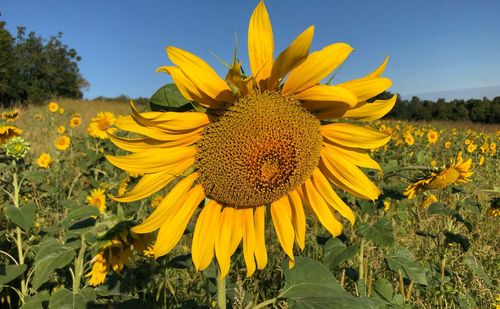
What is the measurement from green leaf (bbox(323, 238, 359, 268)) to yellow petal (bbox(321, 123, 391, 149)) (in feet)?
2.86

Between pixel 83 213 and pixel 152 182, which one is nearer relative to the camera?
pixel 152 182

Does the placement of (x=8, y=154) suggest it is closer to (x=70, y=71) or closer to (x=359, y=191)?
(x=359, y=191)

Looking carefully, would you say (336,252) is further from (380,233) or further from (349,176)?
(349,176)

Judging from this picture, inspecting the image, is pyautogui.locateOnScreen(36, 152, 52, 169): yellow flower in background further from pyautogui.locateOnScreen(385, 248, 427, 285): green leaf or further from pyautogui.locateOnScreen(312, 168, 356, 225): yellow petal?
pyautogui.locateOnScreen(312, 168, 356, 225): yellow petal

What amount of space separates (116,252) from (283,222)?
2.63 ft

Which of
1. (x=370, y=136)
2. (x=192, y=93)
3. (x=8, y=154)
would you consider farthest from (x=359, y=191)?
(x=8, y=154)

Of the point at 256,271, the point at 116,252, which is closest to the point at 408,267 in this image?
the point at 256,271

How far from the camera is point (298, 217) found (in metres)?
1.08

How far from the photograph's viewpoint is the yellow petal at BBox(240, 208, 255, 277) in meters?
1.05

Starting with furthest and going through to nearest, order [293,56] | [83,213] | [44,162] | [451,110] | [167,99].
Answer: [451,110], [44,162], [83,213], [167,99], [293,56]

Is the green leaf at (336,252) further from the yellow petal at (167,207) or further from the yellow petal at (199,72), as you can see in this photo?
the yellow petal at (199,72)

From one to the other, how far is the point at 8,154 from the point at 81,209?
169 centimetres

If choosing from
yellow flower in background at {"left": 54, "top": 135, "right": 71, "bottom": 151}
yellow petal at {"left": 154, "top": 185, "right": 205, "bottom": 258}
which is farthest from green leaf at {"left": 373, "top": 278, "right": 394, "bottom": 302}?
yellow flower in background at {"left": 54, "top": 135, "right": 71, "bottom": 151}

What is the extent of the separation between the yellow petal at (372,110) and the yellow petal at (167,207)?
424 millimetres
